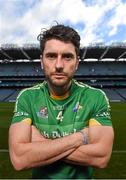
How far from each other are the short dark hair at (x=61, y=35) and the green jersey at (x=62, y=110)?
38 cm

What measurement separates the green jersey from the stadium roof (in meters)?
60.9

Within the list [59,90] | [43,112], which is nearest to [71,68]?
[59,90]

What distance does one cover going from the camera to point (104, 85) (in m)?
74.1

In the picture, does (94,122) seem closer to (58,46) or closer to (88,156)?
(88,156)

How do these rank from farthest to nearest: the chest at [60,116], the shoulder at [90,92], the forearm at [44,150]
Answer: the shoulder at [90,92] → the chest at [60,116] → the forearm at [44,150]

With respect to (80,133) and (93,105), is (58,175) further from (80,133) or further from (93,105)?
(93,105)

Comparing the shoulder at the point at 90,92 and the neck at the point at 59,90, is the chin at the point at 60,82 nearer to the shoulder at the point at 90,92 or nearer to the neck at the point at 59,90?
the neck at the point at 59,90

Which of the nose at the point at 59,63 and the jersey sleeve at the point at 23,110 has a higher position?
the nose at the point at 59,63

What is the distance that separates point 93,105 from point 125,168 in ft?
18.5

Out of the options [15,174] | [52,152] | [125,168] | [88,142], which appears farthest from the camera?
[125,168]

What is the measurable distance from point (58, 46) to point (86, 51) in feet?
215

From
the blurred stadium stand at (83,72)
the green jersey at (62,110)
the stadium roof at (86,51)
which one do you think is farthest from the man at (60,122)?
the blurred stadium stand at (83,72)

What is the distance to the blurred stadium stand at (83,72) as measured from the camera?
235 feet

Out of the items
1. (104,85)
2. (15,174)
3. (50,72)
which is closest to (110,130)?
(50,72)
